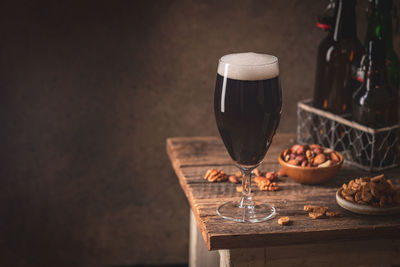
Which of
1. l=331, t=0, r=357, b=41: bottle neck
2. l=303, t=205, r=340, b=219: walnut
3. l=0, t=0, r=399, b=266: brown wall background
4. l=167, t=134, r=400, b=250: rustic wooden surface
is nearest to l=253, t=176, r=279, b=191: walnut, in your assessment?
l=167, t=134, r=400, b=250: rustic wooden surface

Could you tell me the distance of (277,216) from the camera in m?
1.05

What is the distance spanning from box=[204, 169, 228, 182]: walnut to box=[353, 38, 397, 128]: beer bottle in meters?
0.37

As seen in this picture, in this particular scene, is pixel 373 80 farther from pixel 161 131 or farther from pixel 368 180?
pixel 161 131

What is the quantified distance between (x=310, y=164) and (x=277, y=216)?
21 centimetres

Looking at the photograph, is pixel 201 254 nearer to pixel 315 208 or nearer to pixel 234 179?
pixel 234 179

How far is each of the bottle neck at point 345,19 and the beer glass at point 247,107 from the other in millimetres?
458

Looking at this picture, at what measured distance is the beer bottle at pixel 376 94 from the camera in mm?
1286

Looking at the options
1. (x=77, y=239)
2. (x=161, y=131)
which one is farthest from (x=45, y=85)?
(x=77, y=239)

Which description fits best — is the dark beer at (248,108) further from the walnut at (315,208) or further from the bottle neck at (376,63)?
the bottle neck at (376,63)

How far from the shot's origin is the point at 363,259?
1.05 meters

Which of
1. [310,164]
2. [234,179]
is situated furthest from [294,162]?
[234,179]

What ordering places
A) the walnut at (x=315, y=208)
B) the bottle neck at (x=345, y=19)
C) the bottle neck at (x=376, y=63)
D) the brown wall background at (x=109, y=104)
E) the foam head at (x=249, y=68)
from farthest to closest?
1. the brown wall background at (x=109, y=104)
2. the bottle neck at (x=345, y=19)
3. the bottle neck at (x=376, y=63)
4. the walnut at (x=315, y=208)
5. the foam head at (x=249, y=68)

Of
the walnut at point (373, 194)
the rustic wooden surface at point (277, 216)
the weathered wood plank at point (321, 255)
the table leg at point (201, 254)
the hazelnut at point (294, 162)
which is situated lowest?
the table leg at point (201, 254)

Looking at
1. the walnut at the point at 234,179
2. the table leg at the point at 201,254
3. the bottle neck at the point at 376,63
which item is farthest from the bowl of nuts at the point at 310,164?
the table leg at the point at 201,254
